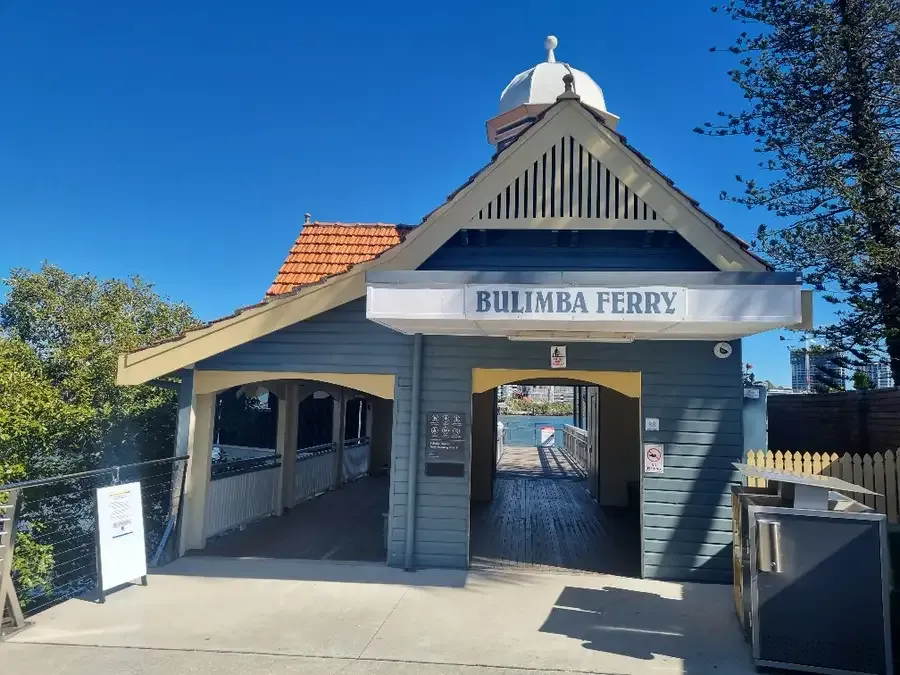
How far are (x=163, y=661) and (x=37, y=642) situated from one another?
3.97 ft

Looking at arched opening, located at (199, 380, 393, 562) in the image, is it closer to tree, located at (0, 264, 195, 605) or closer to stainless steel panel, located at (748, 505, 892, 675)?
tree, located at (0, 264, 195, 605)

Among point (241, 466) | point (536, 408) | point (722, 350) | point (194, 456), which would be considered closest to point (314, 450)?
point (241, 466)

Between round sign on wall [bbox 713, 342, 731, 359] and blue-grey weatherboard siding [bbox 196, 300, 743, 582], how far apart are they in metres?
0.06

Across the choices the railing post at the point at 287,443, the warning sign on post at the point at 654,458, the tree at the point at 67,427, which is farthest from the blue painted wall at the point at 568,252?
the tree at the point at 67,427

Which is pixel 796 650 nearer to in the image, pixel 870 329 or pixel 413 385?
pixel 413 385

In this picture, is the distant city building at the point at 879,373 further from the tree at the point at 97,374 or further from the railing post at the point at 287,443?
the tree at the point at 97,374

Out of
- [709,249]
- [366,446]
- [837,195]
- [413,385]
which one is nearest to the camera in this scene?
[709,249]

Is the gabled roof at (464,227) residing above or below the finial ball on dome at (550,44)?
below

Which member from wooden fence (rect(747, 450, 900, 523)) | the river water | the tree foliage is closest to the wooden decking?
wooden fence (rect(747, 450, 900, 523))

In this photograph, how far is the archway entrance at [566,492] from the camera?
25.7 ft

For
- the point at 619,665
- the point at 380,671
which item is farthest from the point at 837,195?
the point at 380,671

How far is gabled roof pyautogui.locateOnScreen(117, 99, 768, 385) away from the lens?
6.88 meters

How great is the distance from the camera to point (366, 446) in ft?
56.0

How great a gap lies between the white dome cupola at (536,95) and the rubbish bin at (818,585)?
7.69m
